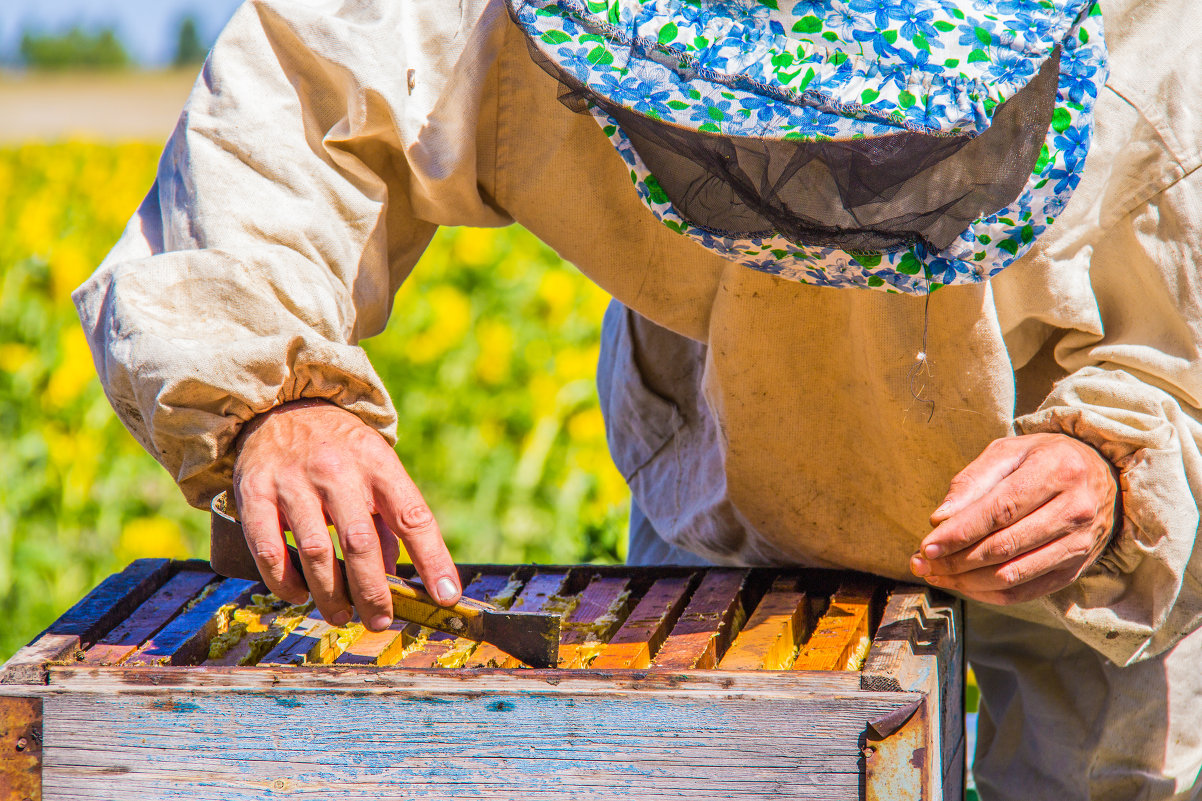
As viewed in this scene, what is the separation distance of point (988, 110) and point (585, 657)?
2.69ft

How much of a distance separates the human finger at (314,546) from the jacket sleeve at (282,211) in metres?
0.16

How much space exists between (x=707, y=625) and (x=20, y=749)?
2.84ft

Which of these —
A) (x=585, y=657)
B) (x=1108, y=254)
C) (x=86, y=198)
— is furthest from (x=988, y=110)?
(x=86, y=198)

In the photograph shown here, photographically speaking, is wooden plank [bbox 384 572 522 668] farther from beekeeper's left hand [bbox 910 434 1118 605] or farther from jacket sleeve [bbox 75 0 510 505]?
beekeeper's left hand [bbox 910 434 1118 605]

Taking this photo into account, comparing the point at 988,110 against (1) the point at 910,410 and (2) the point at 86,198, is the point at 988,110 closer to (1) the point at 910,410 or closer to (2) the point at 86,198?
(1) the point at 910,410

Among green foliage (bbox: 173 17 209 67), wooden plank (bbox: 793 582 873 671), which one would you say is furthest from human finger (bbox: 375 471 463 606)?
green foliage (bbox: 173 17 209 67)

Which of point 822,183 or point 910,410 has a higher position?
point 822,183

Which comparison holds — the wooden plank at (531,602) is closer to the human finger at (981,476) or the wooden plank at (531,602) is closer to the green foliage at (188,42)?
the human finger at (981,476)

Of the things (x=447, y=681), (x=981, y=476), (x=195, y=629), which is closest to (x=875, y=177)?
(x=981, y=476)

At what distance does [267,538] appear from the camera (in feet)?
4.33

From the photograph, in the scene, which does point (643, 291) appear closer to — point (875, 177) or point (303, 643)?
point (875, 177)

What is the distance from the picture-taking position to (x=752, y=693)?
1239 mm

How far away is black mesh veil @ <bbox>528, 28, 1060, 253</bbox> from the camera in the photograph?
128cm

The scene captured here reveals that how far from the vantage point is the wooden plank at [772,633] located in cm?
144
